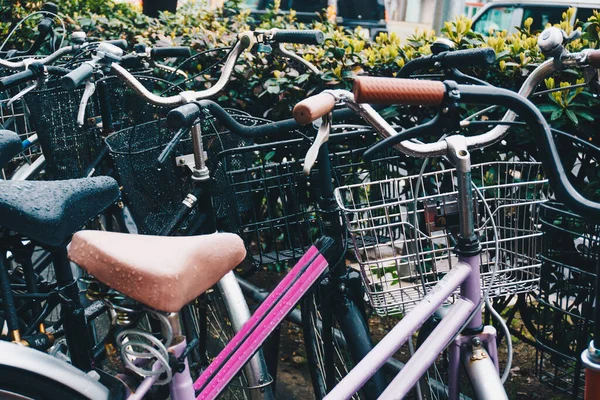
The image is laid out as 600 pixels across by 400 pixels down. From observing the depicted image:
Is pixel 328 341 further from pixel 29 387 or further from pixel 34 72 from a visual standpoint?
pixel 34 72

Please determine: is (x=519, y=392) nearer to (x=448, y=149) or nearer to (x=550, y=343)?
(x=550, y=343)

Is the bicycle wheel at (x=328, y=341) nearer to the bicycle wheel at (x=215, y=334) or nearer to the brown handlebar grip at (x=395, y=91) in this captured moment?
the bicycle wheel at (x=215, y=334)

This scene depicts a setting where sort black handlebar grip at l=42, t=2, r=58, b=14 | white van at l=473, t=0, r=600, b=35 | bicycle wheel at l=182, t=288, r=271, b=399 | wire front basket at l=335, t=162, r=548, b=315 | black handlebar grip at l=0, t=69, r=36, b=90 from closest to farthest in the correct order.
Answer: wire front basket at l=335, t=162, r=548, b=315, bicycle wheel at l=182, t=288, r=271, b=399, black handlebar grip at l=0, t=69, r=36, b=90, black handlebar grip at l=42, t=2, r=58, b=14, white van at l=473, t=0, r=600, b=35

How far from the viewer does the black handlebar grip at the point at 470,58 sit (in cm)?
180

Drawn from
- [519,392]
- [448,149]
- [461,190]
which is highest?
[448,149]

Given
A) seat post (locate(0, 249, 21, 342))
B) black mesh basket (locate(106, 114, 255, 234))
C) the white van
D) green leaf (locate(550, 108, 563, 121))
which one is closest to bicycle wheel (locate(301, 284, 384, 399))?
black mesh basket (locate(106, 114, 255, 234))

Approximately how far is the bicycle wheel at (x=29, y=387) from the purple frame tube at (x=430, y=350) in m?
0.80

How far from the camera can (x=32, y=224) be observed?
5.62ft

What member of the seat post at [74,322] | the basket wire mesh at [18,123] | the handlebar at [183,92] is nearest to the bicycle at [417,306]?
the seat post at [74,322]

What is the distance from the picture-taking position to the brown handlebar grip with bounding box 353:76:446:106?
1.39 m

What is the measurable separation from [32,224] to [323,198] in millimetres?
847

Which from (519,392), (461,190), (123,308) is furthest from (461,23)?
(123,308)

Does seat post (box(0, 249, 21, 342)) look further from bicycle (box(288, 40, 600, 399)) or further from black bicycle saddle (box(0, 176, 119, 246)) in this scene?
bicycle (box(288, 40, 600, 399))

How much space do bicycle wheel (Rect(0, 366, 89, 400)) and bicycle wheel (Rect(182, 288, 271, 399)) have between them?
76 centimetres
